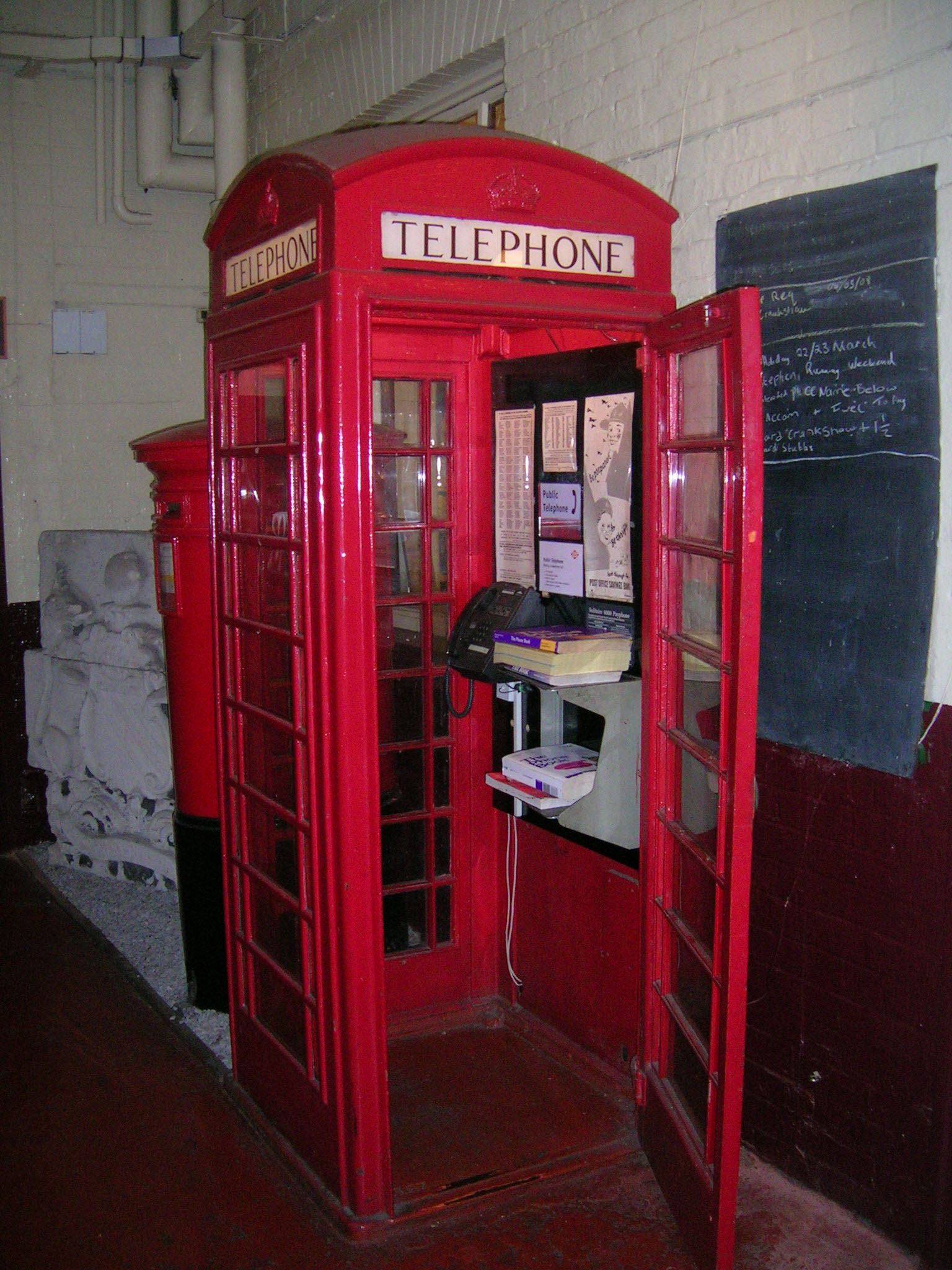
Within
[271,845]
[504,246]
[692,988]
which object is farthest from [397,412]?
[692,988]

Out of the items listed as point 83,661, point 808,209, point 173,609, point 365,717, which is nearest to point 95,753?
point 83,661

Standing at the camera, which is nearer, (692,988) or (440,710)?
(692,988)

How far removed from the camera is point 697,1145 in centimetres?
283

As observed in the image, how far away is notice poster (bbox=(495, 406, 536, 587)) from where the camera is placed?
3686 millimetres

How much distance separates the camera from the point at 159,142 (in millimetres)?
5758

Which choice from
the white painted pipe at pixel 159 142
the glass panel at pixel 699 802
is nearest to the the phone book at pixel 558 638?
the glass panel at pixel 699 802

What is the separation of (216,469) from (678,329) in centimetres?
144

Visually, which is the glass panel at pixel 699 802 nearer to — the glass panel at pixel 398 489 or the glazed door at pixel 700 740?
the glazed door at pixel 700 740

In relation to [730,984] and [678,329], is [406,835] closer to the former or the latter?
[730,984]

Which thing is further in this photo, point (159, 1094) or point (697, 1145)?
point (159, 1094)

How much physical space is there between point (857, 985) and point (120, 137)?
5.43m

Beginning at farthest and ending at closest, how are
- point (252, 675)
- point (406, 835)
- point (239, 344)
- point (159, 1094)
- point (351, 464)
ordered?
point (406, 835) < point (159, 1094) < point (252, 675) < point (239, 344) < point (351, 464)

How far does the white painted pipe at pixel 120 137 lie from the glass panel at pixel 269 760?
3697 mm

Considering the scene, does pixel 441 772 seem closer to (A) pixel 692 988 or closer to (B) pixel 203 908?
(B) pixel 203 908
